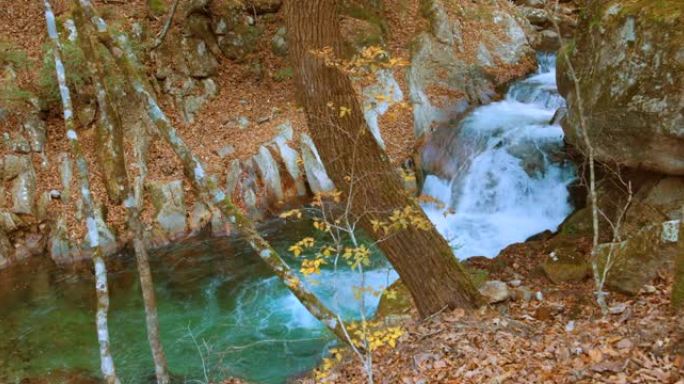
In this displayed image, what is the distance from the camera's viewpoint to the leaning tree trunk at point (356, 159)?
491 centimetres

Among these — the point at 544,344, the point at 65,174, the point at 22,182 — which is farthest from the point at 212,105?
the point at 544,344

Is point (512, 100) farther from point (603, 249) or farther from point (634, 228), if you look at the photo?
point (603, 249)

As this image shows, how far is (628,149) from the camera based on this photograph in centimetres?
780

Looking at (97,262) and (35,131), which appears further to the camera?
(35,131)

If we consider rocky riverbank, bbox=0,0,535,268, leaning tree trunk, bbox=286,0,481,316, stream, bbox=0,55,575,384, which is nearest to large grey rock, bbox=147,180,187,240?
rocky riverbank, bbox=0,0,535,268

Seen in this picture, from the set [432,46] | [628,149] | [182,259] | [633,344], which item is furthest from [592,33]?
[182,259]

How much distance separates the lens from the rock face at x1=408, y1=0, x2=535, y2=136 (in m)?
13.9

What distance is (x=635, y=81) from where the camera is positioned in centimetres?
752

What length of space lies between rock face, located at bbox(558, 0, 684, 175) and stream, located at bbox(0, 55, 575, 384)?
8.30 feet

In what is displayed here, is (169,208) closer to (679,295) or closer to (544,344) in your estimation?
(544,344)

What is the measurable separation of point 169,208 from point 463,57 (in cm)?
860

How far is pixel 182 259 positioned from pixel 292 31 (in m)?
6.95

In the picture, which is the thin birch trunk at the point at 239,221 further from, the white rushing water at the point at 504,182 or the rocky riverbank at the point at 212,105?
the white rushing water at the point at 504,182

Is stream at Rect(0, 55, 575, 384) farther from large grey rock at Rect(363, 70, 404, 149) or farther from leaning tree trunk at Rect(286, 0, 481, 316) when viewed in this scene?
large grey rock at Rect(363, 70, 404, 149)
